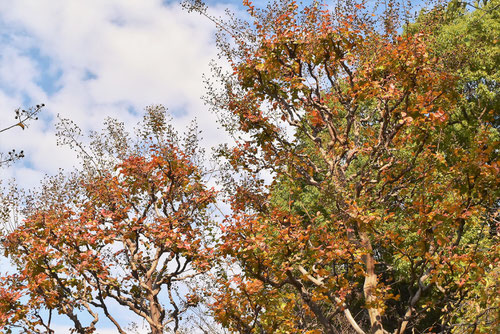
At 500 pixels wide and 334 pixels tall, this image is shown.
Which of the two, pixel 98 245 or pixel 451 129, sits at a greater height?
pixel 451 129

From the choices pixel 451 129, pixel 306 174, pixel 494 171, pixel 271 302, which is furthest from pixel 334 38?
pixel 451 129

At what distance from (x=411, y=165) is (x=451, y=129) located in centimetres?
1070

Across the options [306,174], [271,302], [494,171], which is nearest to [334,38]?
[306,174]

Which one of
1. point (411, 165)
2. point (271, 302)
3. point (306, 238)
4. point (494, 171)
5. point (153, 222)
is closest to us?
point (494, 171)

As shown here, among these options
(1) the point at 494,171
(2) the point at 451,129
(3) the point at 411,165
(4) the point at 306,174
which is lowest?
(1) the point at 494,171

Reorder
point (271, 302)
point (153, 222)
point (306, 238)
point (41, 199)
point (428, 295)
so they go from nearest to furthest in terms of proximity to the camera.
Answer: point (306, 238) < point (271, 302) < point (153, 222) < point (41, 199) < point (428, 295)

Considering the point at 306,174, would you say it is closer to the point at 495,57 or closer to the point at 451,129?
the point at 451,129

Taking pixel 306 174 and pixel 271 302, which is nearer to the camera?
pixel 271 302

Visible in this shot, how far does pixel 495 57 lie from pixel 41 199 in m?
17.8

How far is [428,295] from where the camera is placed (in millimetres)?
18328

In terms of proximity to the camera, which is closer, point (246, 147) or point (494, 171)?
point (494, 171)

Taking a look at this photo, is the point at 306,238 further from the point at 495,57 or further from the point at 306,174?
the point at 495,57

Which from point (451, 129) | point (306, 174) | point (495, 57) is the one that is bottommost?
point (306, 174)

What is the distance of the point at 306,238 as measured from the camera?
25.1ft
